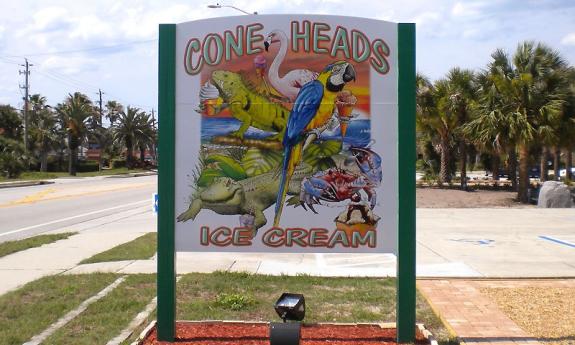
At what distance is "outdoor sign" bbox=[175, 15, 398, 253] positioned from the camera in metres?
5.20

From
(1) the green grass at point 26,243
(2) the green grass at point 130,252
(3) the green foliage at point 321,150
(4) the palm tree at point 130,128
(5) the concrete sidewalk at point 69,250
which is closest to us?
(3) the green foliage at point 321,150

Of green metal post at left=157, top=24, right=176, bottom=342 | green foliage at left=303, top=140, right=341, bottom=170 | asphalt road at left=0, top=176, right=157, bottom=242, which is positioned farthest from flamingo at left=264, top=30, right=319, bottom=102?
asphalt road at left=0, top=176, right=157, bottom=242

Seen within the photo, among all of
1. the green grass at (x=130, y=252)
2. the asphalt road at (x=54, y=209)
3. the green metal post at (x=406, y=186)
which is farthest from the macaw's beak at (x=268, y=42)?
the asphalt road at (x=54, y=209)

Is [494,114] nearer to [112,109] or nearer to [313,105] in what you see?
[313,105]

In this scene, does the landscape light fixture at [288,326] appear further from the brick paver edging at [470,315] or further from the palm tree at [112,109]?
the palm tree at [112,109]

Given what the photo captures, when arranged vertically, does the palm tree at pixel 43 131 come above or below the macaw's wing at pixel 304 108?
above

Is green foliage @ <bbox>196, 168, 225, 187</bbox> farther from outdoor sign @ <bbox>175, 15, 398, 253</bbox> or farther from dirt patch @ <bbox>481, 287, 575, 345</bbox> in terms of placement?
dirt patch @ <bbox>481, 287, 575, 345</bbox>

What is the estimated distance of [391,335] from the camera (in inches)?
217

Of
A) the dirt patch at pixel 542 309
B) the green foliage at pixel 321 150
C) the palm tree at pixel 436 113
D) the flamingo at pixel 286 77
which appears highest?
the palm tree at pixel 436 113

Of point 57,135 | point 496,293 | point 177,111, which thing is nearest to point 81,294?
point 177,111

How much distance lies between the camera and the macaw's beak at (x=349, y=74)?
5.21 m

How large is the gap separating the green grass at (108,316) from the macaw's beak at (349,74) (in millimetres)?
3247

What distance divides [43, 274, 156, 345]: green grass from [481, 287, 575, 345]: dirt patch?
402 cm

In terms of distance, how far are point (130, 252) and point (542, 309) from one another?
709 cm
